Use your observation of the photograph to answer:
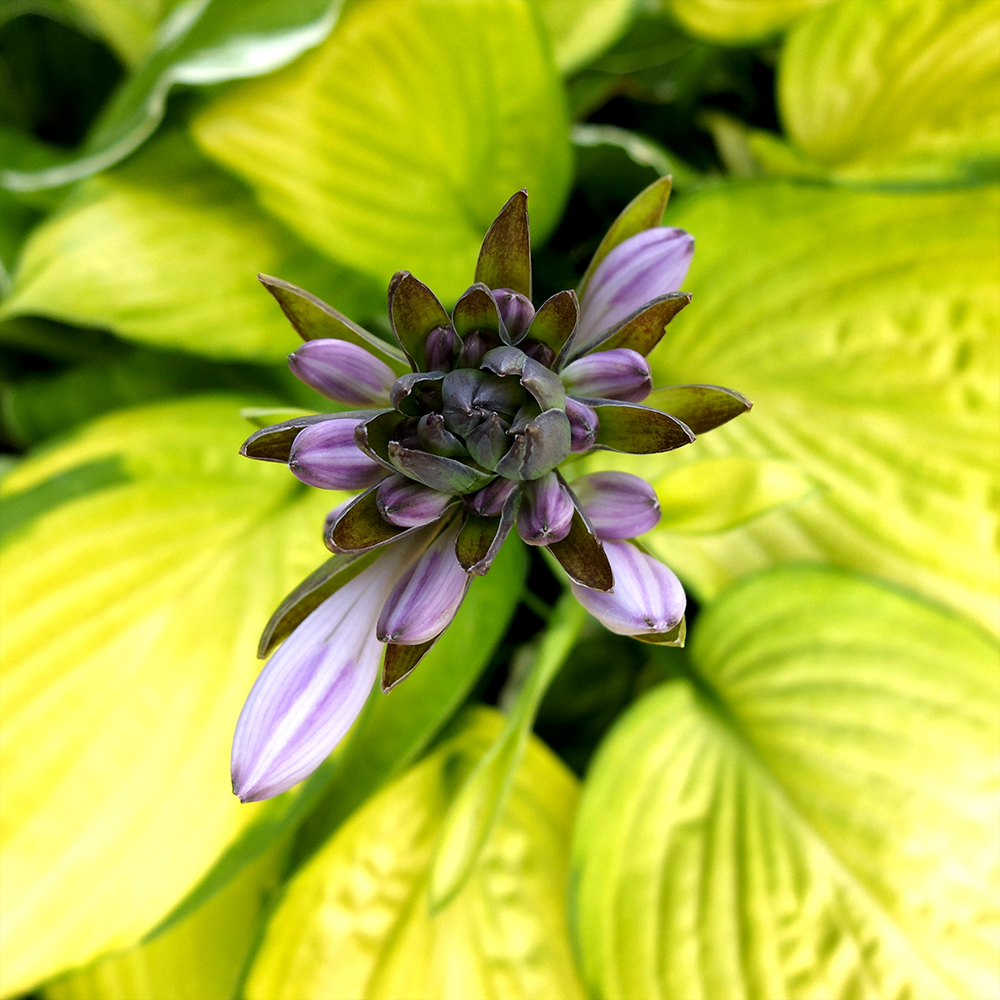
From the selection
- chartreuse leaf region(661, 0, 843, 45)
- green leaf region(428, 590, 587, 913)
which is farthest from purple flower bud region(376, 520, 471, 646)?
chartreuse leaf region(661, 0, 843, 45)

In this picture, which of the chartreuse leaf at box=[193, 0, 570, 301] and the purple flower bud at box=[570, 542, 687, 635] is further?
the chartreuse leaf at box=[193, 0, 570, 301]

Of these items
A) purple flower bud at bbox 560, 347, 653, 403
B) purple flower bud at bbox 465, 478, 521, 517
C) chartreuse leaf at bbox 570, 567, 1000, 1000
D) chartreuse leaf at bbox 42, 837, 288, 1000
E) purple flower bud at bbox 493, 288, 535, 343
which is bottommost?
chartreuse leaf at bbox 42, 837, 288, 1000

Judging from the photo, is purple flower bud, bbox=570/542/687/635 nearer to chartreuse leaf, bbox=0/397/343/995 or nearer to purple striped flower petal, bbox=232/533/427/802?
purple striped flower petal, bbox=232/533/427/802

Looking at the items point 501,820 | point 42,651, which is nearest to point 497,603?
point 501,820

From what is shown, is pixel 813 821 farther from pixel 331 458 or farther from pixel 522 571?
pixel 331 458

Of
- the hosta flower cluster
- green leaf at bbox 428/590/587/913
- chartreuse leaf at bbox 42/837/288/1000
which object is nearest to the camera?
the hosta flower cluster

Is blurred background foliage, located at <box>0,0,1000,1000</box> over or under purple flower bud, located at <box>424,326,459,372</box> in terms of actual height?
under

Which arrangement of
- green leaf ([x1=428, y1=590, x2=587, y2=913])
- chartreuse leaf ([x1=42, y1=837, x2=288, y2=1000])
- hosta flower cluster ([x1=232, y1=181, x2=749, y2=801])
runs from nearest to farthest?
hosta flower cluster ([x1=232, y1=181, x2=749, y2=801]) < green leaf ([x1=428, y1=590, x2=587, y2=913]) < chartreuse leaf ([x1=42, y1=837, x2=288, y2=1000])

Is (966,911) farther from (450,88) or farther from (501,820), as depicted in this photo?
(450,88)
